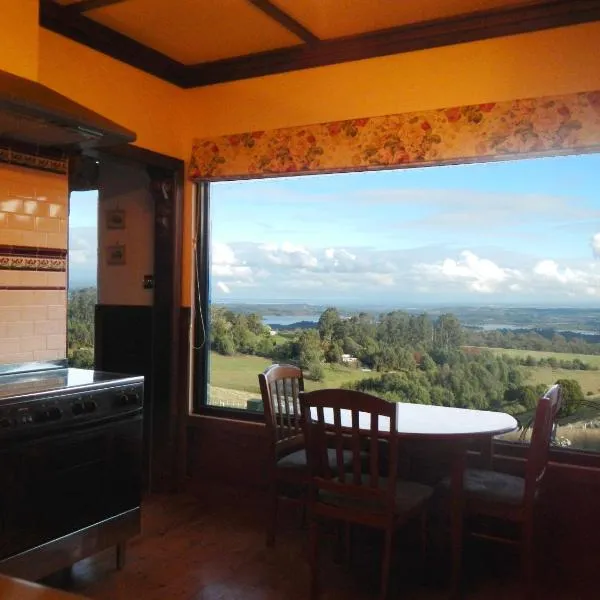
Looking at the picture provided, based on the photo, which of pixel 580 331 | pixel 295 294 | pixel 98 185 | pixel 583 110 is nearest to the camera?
pixel 583 110

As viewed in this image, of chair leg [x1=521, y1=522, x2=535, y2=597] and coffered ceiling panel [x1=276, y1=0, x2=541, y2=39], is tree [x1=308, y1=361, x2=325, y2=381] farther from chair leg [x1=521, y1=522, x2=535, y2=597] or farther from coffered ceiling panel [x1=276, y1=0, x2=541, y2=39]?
coffered ceiling panel [x1=276, y1=0, x2=541, y2=39]

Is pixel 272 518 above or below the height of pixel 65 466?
below

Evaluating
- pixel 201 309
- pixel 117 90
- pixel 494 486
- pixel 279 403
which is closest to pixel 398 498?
pixel 494 486

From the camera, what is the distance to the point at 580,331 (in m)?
3.24

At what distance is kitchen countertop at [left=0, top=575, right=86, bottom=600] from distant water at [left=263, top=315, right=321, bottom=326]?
10.3 ft

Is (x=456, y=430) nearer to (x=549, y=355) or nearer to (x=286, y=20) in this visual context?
(x=549, y=355)

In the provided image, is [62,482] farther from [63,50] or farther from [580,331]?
[580,331]

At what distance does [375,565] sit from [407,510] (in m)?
0.60

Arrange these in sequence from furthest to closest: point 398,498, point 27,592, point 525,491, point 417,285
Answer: point 417,285 < point 398,498 < point 525,491 < point 27,592

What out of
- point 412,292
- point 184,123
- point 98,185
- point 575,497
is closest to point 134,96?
point 184,123

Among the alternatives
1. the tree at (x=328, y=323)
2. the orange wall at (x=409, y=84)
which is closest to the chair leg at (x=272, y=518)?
the tree at (x=328, y=323)

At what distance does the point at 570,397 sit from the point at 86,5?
301cm

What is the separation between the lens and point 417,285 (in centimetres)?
369

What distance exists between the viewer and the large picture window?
3266 millimetres
